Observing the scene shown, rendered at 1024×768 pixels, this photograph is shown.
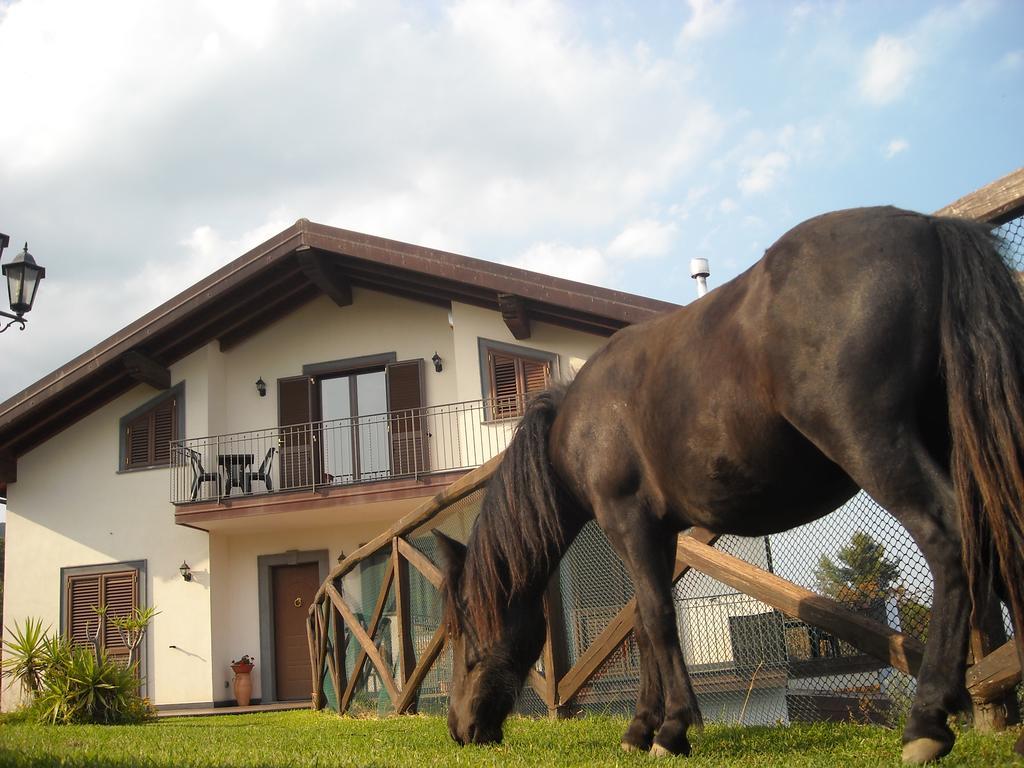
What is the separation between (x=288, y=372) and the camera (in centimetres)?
1677

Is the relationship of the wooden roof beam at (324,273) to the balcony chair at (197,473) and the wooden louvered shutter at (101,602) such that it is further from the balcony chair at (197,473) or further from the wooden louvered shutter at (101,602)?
the wooden louvered shutter at (101,602)

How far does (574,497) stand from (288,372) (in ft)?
43.7

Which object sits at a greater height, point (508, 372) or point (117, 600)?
point (508, 372)

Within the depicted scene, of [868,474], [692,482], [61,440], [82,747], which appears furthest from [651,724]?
[61,440]

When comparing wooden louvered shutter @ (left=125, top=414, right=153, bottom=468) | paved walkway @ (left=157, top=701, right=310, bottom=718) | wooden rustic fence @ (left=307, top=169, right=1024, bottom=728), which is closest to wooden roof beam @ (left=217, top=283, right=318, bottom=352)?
wooden louvered shutter @ (left=125, top=414, right=153, bottom=468)

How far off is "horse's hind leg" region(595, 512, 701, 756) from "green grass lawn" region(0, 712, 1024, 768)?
0.36ft

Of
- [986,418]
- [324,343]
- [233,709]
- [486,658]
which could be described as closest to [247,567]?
[233,709]

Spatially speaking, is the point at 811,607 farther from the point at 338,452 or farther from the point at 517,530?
the point at 338,452

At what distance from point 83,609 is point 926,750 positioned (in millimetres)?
16272

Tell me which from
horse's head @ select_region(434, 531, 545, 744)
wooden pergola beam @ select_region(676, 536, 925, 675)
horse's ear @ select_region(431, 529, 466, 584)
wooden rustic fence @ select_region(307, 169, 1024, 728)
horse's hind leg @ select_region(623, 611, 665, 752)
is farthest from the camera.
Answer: horse's ear @ select_region(431, 529, 466, 584)

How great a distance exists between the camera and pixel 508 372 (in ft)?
49.4

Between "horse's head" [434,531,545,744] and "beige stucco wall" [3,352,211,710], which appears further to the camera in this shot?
"beige stucco wall" [3,352,211,710]

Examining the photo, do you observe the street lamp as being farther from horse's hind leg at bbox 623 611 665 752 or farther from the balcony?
horse's hind leg at bbox 623 611 665 752

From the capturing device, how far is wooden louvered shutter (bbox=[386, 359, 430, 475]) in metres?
15.2
